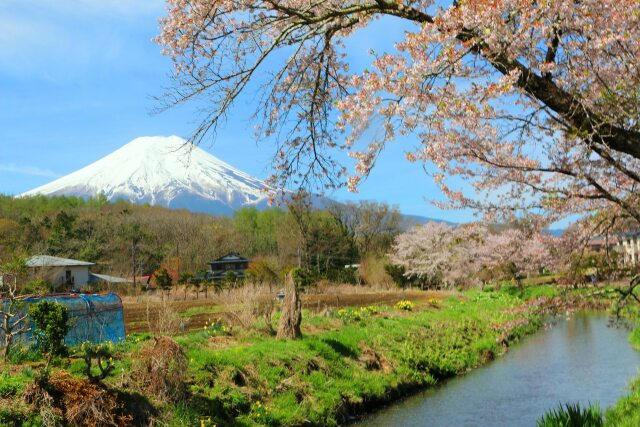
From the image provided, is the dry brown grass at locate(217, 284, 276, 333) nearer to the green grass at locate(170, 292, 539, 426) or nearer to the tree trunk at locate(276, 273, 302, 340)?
the tree trunk at locate(276, 273, 302, 340)

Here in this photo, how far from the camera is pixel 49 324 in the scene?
8.93 meters

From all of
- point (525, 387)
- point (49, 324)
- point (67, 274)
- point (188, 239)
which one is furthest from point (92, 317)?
point (188, 239)

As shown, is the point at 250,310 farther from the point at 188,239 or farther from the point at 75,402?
the point at 188,239

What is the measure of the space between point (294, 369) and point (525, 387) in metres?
5.62

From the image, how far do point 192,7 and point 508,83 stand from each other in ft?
11.2

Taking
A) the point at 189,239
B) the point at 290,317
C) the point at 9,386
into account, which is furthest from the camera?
the point at 189,239

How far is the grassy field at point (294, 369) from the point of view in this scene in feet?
27.0

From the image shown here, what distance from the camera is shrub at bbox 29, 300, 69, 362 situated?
8.89 meters

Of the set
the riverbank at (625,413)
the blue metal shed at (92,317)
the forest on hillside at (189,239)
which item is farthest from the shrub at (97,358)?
the forest on hillside at (189,239)

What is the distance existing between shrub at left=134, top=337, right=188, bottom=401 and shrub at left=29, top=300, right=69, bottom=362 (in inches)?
51.8

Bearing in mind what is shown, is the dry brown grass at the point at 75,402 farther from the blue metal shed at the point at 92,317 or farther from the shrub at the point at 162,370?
the blue metal shed at the point at 92,317

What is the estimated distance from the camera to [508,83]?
13.3 ft

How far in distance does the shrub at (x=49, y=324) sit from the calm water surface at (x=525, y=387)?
540 cm

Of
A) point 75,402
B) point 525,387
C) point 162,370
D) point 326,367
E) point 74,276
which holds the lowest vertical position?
point 525,387
